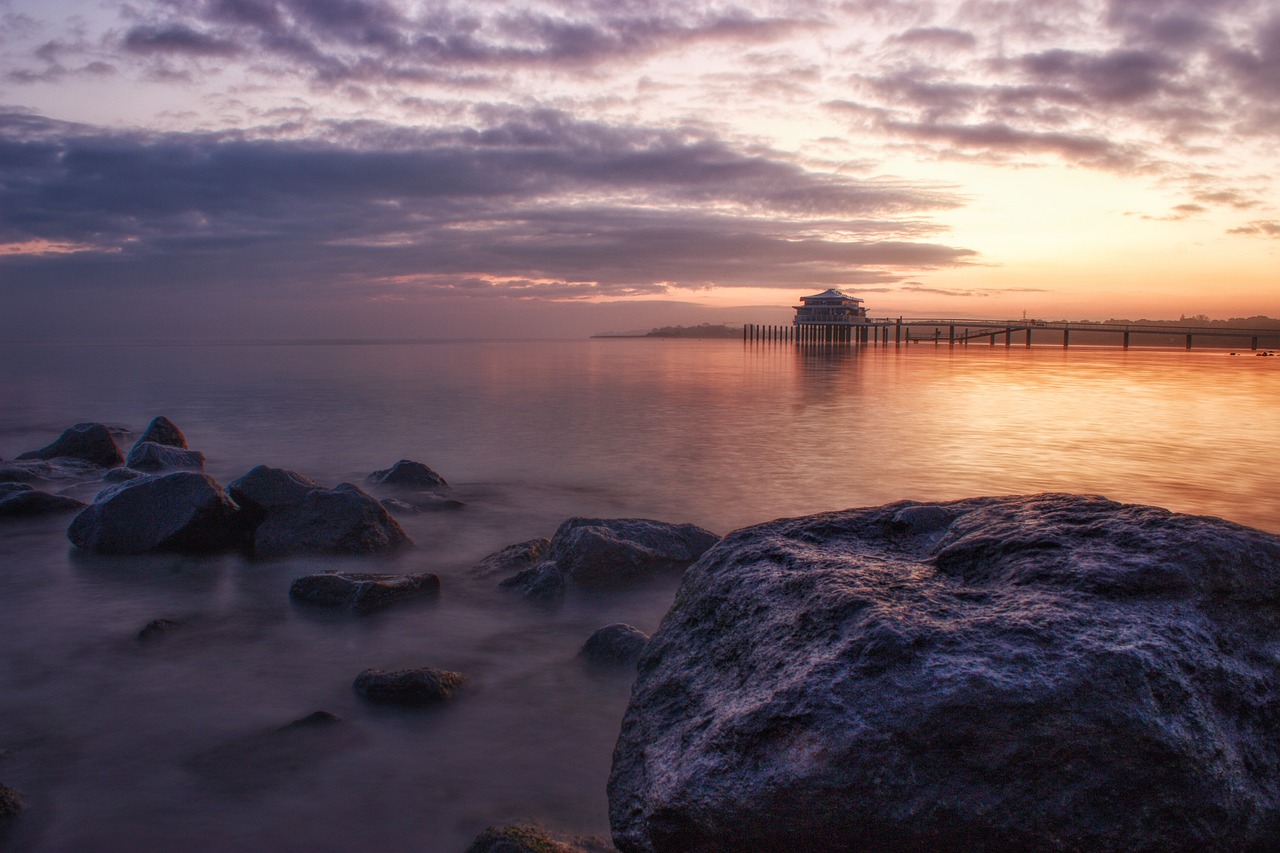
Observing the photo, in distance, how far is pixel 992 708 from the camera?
2193mm

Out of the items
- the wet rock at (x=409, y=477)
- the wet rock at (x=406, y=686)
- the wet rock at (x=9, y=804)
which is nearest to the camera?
the wet rock at (x=9, y=804)

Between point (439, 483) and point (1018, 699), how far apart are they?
1036cm

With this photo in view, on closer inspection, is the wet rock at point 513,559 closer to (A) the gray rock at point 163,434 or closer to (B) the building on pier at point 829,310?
(A) the gray rock at point 163,434

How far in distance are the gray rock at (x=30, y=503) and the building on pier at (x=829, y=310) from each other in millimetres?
84400

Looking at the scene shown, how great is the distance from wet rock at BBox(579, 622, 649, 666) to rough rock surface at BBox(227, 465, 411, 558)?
131 inches

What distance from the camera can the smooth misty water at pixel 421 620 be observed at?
3.88 metres

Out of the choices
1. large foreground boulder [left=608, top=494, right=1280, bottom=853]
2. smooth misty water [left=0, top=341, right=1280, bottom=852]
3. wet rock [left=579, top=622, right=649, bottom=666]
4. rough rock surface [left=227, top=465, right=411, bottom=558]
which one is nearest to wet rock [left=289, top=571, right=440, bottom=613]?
smooth misty water [left=0, top=341, right=1280, bottom=852]

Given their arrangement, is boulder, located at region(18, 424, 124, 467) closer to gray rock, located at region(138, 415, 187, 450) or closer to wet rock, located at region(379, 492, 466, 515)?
gray rock, located at region(138, 415, 187, 450)

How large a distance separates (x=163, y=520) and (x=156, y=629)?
2.16 metres

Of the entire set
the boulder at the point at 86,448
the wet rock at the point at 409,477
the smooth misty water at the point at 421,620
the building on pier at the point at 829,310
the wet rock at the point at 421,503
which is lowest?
the smooth misty water at the point at 421,620

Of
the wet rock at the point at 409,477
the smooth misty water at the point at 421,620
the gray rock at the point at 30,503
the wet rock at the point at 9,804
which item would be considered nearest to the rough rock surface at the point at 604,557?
the smooth misty water at the point at 421,620

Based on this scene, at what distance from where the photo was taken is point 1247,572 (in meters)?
2.64

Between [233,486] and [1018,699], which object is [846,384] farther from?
[1018,699]

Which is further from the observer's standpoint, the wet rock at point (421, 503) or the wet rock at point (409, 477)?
the wet rock at point (409, 477)
